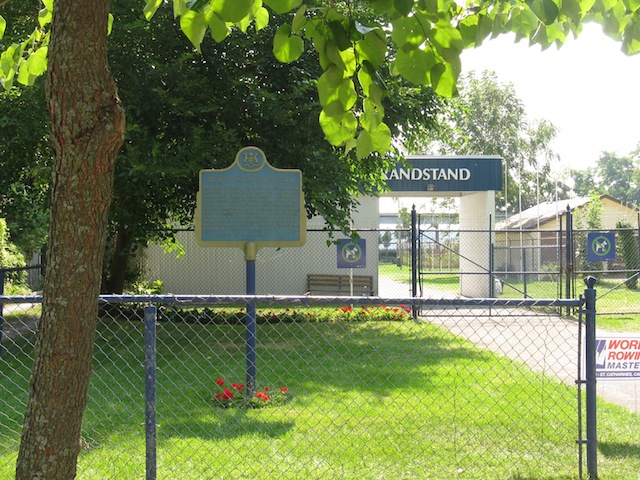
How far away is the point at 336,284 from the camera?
843 inches

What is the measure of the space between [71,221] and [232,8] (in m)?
0.81

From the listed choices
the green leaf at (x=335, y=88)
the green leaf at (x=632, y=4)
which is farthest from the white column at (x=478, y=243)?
the green leaf at (x=335, y=88)

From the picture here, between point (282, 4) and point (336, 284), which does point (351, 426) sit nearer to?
point (282, 4)

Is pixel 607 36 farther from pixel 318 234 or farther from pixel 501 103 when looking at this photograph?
pixel 501 103

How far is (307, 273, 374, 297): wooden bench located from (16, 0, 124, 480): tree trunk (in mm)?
19090

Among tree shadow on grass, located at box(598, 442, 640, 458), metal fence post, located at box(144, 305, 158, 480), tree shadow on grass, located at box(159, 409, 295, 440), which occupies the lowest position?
tree shadow on grass, located at box(598, 442, 640, 458)

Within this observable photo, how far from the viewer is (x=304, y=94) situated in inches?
507

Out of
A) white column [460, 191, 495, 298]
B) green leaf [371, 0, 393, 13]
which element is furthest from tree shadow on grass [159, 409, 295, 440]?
white column [460, 191, 495, 298]

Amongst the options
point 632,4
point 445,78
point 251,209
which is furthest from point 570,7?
point 251,209

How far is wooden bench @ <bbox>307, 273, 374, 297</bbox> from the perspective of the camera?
21.4m

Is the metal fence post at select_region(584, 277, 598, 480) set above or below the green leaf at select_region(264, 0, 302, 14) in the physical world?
below

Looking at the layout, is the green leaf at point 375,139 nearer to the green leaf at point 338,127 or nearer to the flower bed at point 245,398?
the green leaf at point 338,127

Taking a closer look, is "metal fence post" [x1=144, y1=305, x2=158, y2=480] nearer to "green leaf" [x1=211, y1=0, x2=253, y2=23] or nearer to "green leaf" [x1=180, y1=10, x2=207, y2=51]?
"green leaf" [x1=180, y1=10, x2=207, y2=51]

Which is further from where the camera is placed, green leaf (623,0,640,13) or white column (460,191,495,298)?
white column (460,191,495,298)
